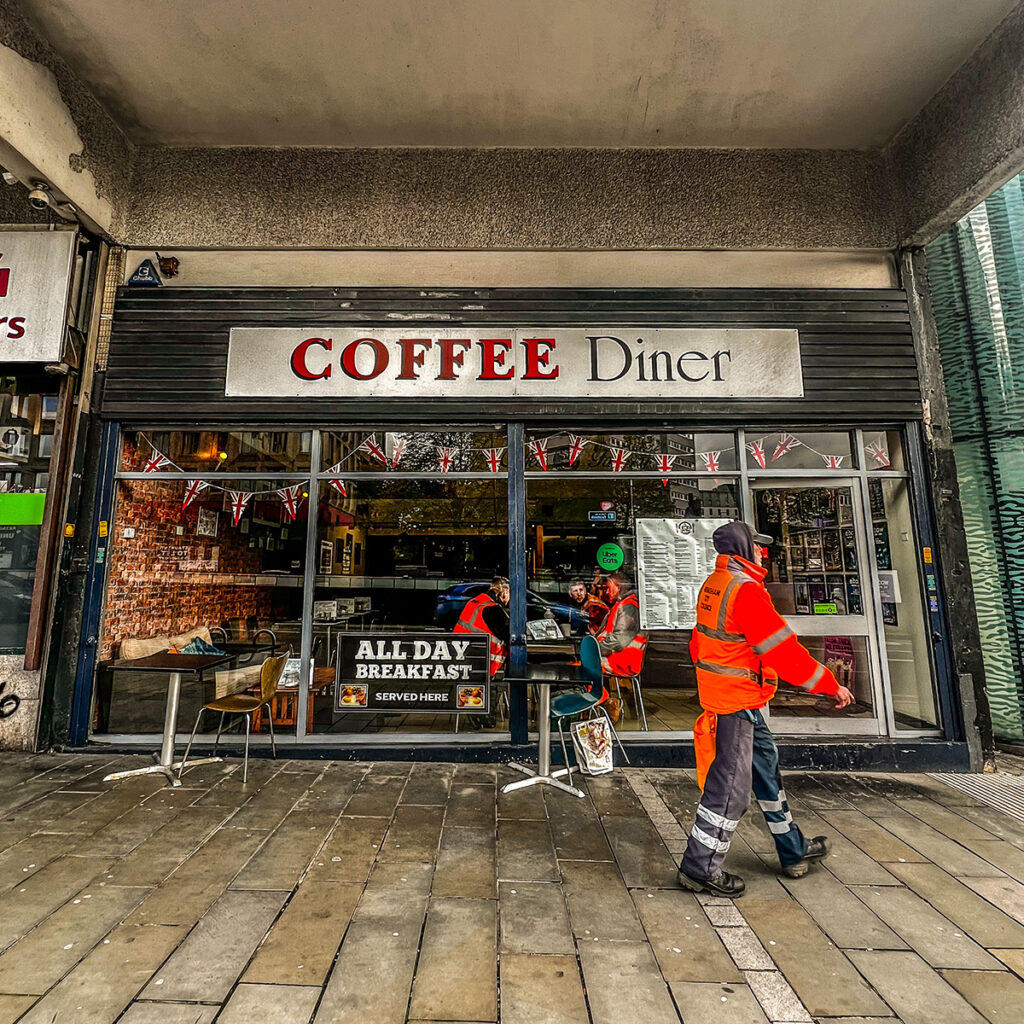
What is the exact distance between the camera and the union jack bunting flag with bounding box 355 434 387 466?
5246 millimetres

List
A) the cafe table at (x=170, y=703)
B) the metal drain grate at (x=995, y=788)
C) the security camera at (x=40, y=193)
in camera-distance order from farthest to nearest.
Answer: the security camera at (x=40, y=193), the cafe table at (x=170, y=703), the metal drain grate at (x=995, y=788)

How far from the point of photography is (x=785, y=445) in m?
5.22

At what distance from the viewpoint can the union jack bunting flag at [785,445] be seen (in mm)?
5211

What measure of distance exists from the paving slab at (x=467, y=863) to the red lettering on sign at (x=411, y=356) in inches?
146

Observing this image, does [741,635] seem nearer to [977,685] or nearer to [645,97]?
[977,685]

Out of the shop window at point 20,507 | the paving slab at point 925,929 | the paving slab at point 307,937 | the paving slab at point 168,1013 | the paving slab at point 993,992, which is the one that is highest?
the shop window at point 20,507

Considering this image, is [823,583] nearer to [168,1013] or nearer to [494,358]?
[494,358]

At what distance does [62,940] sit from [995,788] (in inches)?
239

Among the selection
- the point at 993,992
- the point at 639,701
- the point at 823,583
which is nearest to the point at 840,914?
the point at 993,992

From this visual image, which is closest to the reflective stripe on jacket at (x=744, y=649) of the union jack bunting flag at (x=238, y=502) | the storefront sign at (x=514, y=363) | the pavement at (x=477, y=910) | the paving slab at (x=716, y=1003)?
the pavement at (x=477, y=910)

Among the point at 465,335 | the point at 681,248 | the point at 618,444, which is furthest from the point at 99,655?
the point at 681,248

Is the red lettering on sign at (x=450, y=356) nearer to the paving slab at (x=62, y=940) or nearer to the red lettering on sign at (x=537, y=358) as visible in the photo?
the red lettering on sign at (x=537, y=358)

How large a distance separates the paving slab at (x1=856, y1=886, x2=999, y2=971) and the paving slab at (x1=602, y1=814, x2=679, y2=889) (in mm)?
969

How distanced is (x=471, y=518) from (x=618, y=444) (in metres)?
1.59
